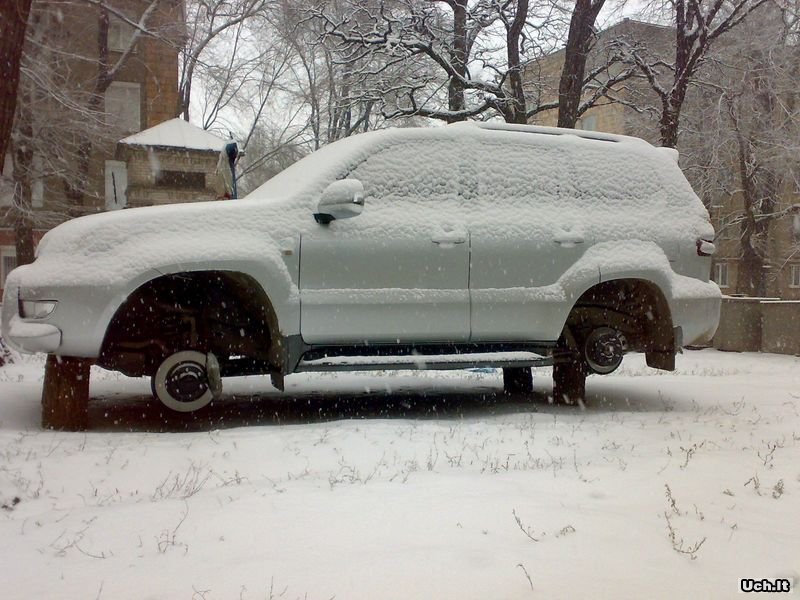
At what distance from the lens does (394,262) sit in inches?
207

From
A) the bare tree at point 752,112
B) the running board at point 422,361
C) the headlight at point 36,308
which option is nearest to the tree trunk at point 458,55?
the bare tree at point 752,112

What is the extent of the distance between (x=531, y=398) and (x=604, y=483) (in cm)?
318

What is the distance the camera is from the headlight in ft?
15.2

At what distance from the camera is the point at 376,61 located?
1775 centimetres

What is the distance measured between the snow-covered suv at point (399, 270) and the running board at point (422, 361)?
0.02 metres

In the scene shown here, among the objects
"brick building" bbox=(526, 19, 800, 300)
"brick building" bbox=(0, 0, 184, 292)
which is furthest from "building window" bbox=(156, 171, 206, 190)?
"brick building" bbox=(526, 19, 800, 300)

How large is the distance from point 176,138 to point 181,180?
129 centimetres

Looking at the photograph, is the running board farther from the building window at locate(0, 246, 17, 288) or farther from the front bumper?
the building window at locate(0, 246, 17, 288)

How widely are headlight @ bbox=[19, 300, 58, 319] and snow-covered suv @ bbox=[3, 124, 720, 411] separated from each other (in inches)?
0.5

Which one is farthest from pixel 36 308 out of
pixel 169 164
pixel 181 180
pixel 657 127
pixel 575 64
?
pixel 181 180

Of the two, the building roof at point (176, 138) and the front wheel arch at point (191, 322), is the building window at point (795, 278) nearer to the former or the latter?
the building roof at point (176, 138)

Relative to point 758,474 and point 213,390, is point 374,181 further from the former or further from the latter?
point 758,474

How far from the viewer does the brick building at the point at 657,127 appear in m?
18.4

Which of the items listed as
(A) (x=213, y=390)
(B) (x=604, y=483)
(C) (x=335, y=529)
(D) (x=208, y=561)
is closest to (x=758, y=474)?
(B) (x=604, y=483)
